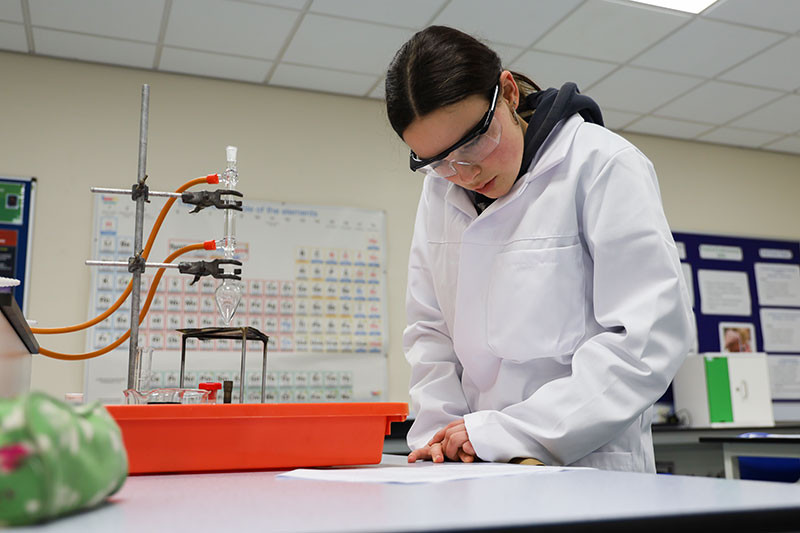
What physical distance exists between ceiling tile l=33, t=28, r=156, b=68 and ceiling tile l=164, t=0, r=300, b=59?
176 mm

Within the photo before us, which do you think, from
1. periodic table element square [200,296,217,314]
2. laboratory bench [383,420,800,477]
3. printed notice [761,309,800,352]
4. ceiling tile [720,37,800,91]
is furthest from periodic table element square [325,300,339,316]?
printed notice [761,309,800,352]

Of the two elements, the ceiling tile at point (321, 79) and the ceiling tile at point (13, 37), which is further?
the ceiling tile at point (321, 79)

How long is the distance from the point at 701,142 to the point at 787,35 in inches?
51.4

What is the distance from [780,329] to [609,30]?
235 centimetres

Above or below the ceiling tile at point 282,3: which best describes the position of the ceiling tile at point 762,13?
above

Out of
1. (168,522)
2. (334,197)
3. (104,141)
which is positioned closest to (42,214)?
(104,141)

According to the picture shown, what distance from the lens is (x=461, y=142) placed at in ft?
3.70

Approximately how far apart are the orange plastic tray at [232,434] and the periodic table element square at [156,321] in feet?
7.87

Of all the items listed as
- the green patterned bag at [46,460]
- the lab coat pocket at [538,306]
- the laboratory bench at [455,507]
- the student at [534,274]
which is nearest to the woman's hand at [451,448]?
the student at [534,274]

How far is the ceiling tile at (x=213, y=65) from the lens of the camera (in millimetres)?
3094

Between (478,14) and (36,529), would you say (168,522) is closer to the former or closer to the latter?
(36,529)

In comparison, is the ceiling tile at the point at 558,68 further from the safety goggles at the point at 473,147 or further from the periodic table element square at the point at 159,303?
the safety goggles at the point at 473,147

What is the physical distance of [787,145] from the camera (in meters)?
4.36

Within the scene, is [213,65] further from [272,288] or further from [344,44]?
[272,288]
